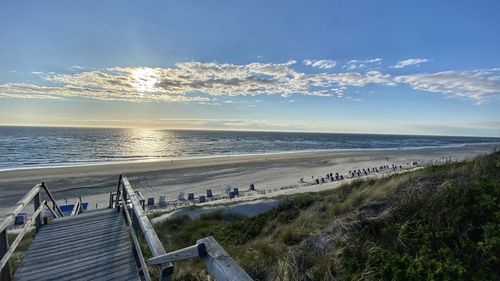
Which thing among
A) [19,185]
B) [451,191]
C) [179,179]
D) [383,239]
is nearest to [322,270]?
[383,239]

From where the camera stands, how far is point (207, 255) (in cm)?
185

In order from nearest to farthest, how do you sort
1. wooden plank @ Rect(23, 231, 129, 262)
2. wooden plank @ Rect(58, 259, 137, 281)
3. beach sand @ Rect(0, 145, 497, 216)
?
wooden plank @ Rect(58, 259, 137, 281) → wooden plank @ Rect(23, 231, 129, 262) → beach sand @ Rect(0, 145, 497, 216)

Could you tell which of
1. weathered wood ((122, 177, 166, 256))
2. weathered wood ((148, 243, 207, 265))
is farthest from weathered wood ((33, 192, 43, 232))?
weathered wood ((148, 243, 207, 265))

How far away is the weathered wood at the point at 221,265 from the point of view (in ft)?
4.97

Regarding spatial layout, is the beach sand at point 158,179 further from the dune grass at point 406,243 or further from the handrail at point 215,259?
the handrail at point 215,259

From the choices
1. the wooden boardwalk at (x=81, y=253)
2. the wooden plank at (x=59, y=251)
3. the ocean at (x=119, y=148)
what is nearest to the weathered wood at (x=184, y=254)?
the wooden boardwalk at (x=81, y=253)

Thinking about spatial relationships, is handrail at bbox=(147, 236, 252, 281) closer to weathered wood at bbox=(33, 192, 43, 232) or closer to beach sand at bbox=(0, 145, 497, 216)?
weathered wood at bbox=(33, 192, 43, 232)

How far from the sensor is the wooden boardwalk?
3.97m

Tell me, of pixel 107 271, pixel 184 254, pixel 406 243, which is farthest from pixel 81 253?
pixel 406 243

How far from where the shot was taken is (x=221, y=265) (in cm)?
166

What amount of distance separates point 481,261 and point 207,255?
9.85 ft

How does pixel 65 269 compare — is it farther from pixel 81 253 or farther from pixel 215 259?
pixel 215 259

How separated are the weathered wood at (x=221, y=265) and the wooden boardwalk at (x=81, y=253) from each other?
254cm

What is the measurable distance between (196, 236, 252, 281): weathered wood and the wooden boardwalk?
2540 mm
